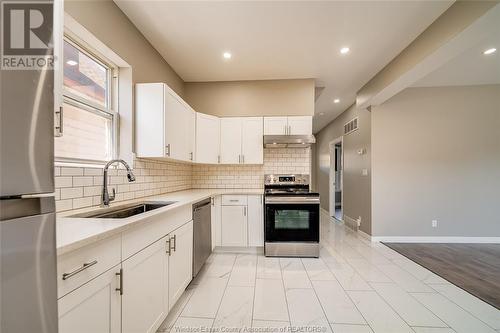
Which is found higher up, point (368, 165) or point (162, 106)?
point (162, 106)

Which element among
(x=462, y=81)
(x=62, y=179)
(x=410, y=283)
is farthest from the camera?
(x=462, y=81)

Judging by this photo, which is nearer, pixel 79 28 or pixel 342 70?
pixel 79 28

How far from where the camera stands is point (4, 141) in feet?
1.77

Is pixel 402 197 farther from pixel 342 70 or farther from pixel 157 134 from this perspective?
pixel 157 134

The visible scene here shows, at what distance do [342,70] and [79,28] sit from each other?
318cm

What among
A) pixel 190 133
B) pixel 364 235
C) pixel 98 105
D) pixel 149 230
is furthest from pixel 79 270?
pixel 364 235

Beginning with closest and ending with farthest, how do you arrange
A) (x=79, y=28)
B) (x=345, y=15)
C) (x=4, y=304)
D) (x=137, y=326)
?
(x=4, y=304)
(x=137, y=326)
(x=79, y=28)
(x=345, y=15)

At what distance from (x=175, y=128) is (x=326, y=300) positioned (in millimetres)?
2389

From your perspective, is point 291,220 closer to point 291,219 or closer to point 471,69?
point 291,219

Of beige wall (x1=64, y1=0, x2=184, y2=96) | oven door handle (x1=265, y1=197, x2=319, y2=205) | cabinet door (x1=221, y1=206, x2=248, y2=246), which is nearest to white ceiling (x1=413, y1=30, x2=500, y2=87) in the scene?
oven door handle (x1=265, y1=197, x2=319, y2=205)

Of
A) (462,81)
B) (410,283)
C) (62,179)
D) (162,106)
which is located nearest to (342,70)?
(462,81)

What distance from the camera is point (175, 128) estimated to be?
257 centimetres

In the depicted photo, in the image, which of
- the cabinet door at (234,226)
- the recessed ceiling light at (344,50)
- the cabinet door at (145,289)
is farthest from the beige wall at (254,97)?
the cabinet door at (145,289)

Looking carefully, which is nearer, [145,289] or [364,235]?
[145,289]
